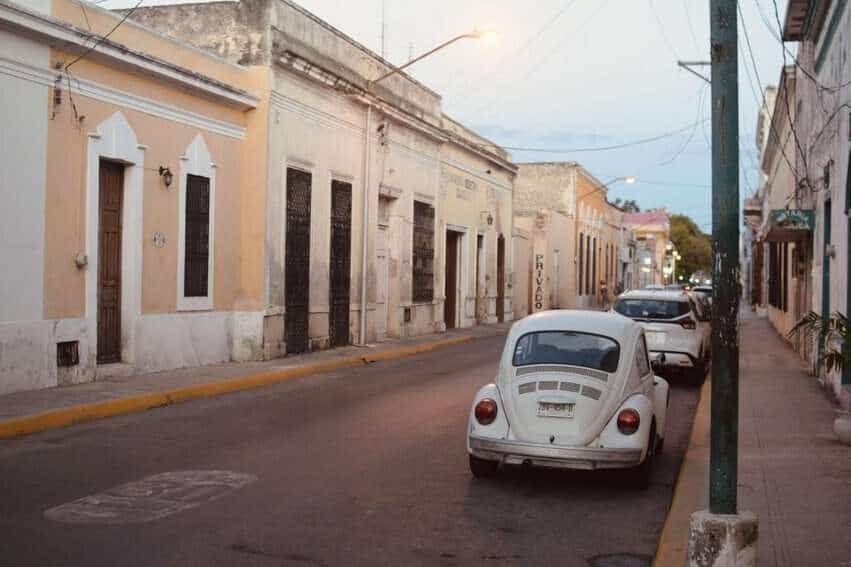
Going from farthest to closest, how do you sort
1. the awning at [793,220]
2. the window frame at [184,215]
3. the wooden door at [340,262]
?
the wooden door at [340,262] → the awning at [793,220] → the window frame at [184,215]

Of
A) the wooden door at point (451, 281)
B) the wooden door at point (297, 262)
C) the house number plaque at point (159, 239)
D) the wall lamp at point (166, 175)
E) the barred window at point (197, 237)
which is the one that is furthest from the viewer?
the wooden door at point (451, 281)

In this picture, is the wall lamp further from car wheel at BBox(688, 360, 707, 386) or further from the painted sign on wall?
the painted sign on wall

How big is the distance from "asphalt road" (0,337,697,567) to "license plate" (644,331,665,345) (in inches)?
195

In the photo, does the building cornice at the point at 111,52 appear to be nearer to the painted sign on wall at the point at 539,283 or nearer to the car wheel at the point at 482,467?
the car wheel at the point at 482,467

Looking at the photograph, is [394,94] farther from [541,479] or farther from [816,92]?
[541,479]

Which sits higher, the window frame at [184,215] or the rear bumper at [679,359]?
the window frame at [184,215]

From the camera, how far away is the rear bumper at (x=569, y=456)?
8.33 m

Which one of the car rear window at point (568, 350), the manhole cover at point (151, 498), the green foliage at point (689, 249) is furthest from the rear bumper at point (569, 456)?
the green foliage at point (689, 249)

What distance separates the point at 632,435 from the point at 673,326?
31.9 feet

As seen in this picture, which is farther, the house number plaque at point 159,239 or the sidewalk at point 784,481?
the house number plaque at point 159,239

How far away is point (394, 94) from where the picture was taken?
89.2 ft

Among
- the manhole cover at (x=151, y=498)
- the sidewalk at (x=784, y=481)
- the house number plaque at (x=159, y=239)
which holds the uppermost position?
the house number plaque at (x=159, y=239)

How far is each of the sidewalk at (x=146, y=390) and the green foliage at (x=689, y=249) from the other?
100654mm

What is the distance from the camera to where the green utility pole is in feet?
18.6
